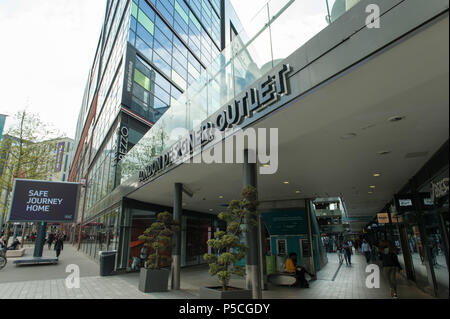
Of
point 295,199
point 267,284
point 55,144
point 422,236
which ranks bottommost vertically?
point 267,284

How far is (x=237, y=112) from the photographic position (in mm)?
6141

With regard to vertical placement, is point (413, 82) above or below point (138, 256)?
above

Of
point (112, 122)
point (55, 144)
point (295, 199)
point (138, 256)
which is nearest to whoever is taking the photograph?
point (295, 199)

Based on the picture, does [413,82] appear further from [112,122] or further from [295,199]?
[112,122]

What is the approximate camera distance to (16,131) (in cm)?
2228

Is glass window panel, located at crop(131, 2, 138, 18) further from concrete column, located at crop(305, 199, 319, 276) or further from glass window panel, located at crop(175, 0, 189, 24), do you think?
concrete column, located at crop(305, 199, 319, 276)

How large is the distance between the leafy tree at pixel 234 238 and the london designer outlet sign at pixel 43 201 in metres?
15.1

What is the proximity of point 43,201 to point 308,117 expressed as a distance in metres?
18.1

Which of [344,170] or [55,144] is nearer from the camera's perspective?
[344,170]

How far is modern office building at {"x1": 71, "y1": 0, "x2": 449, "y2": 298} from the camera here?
3.50 m

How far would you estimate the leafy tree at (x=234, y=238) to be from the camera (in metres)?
6.02

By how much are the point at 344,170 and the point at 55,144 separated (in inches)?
977

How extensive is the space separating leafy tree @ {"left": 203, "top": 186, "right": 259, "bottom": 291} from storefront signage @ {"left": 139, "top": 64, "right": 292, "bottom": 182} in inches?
66.9
